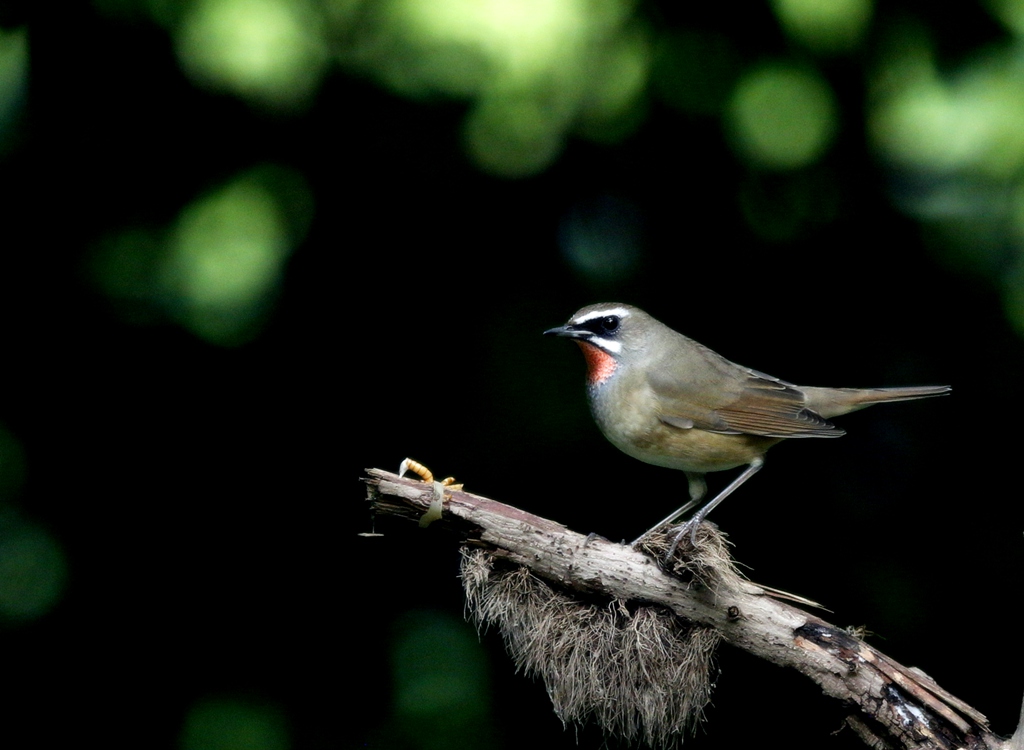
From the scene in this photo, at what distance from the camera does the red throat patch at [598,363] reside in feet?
11.5

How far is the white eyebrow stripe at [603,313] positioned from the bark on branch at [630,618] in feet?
2.95

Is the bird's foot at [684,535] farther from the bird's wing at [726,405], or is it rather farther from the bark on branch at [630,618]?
the bird's wing at [726,405]

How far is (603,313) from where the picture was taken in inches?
138

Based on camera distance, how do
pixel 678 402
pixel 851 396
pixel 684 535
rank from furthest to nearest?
pixel 851 396 → pixel 678 402 → pixel 684 535

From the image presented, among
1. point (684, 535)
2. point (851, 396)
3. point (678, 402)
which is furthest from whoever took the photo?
point (851, 396)

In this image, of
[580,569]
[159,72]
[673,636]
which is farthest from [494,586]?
[159,72]

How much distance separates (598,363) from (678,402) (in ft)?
1.02

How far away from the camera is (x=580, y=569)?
2.80m

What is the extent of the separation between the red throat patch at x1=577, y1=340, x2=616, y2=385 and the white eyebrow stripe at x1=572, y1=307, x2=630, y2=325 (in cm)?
8

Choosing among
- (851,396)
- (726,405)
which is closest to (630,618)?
(726,405)

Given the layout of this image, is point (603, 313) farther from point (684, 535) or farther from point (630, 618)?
point (630, 618)

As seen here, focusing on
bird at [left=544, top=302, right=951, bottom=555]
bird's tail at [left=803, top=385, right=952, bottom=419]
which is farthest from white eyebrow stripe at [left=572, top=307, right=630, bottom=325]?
bird's tail at [left=803, top=385, right=952, bottom=419]

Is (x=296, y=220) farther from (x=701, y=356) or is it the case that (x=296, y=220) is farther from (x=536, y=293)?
(x=701, y=356)

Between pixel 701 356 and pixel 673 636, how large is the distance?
1.22m
